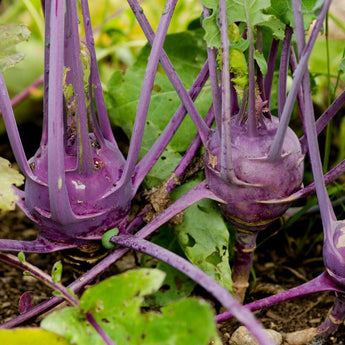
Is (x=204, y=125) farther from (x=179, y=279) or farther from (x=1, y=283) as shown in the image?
(x=1, y=283)

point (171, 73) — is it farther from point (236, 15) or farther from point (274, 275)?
point (274, 275)

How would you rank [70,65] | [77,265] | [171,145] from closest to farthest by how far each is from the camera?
[70,65] < [77,265] < [171,145]

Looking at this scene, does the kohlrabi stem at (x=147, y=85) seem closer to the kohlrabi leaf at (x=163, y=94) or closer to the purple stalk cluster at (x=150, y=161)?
the purple stalk cluster at (x=150, y=161)

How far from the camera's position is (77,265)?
105cm

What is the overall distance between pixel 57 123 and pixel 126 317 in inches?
12.6

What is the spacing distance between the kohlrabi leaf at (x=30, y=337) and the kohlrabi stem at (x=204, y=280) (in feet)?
0.65

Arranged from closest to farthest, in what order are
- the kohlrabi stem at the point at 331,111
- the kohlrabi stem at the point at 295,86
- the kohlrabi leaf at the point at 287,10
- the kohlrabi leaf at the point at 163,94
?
the kohlrabi stem at the point at 295,86, the kohlrabi leaf at the point at 287,10, the kohlrabi stem at the point at 331,111, the kohlrabi leaf at the point at 163,94

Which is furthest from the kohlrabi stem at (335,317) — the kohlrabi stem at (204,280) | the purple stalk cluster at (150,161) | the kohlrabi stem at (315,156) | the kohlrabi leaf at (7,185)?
the kohlrabi leaf at (7,185)

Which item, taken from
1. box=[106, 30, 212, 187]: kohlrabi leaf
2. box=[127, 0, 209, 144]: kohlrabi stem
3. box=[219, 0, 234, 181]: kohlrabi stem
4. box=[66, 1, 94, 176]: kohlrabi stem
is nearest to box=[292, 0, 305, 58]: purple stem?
box=[219, 0, 234, 181]: kohlrabi stem

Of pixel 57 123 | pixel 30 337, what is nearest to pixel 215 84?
pixel 57 123

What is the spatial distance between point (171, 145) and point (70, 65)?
39 cm

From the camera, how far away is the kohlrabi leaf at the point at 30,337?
0.73m

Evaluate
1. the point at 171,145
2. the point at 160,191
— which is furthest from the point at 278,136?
the point at 171,145

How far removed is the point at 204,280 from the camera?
0.75m
